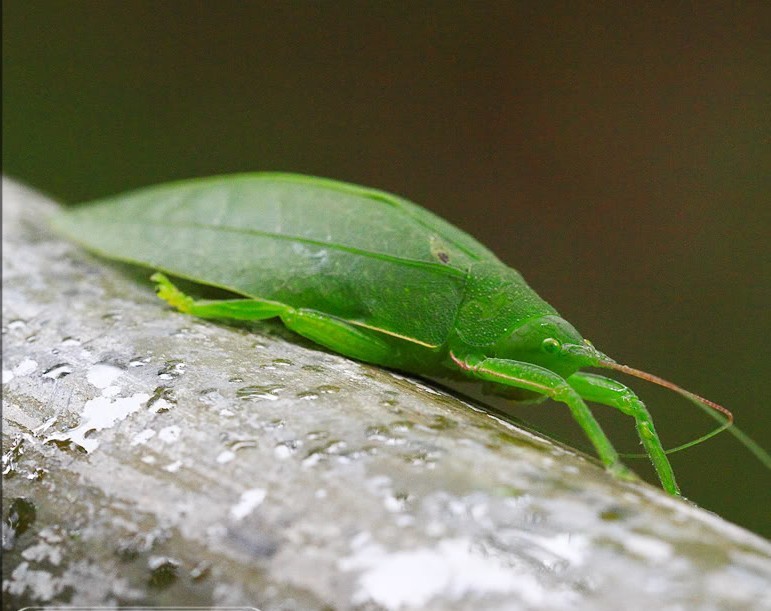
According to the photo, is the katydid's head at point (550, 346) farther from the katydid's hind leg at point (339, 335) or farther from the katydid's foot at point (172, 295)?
the katydid's foot at point (172, 295)

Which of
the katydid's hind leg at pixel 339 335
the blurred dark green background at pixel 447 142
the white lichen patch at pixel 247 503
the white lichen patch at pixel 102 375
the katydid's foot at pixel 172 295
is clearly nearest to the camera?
the white lichen patch at pixel 247 503

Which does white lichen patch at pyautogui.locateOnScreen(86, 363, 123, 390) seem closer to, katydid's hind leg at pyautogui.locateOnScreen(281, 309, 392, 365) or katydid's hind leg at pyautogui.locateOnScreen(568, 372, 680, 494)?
katydid's hind leg at pyautogui.locateOnScreen(281, 309, 392, 365)

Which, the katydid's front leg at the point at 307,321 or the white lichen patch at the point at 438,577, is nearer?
the white lichen patch at the point at 438,577

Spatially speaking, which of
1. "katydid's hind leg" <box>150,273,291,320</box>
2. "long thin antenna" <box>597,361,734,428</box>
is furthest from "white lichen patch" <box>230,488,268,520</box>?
"long thin antenna" <box>597,361,734,428</box>

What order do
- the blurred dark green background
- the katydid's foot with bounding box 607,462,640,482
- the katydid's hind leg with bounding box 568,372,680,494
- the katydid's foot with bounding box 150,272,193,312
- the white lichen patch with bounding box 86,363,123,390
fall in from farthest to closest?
the blurred dark green background → the katydid's foot with bounding box 150,272,193,312 → the katydid's hind leg with bounding box 568,372,680,494 → the white lichen patch with bounding box 86,363,123,390 → the katydid's foot with bounding box 607,462,640,482

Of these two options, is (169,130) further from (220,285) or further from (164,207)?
(220,285)

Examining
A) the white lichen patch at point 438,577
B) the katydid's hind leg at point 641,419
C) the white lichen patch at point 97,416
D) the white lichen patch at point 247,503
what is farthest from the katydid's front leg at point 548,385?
the white lichen patch at point 97,416
